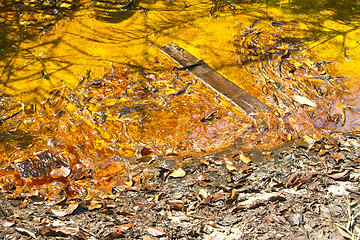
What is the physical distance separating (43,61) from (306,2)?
3147mm

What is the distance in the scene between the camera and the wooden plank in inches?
113

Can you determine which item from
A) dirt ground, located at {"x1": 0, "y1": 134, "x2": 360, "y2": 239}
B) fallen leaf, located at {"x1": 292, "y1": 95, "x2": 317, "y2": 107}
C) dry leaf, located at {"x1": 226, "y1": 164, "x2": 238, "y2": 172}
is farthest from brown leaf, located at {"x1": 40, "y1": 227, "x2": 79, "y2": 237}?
fallen leaf, located at {"x1": 292, "y1": 95, "x2": 317, "y2": 107}

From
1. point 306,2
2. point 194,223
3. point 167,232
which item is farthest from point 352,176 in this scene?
point 306,2

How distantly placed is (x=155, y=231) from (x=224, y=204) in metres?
0.48

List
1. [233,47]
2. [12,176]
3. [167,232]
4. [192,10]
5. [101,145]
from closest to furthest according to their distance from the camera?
1. [167,232]
2. [12,176]
3. [101,145]
4. [233,47]
5. [192,10]

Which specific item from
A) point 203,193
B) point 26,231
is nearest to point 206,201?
point 203,193

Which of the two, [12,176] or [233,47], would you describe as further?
[233,47]

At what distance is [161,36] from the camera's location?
3.58 m

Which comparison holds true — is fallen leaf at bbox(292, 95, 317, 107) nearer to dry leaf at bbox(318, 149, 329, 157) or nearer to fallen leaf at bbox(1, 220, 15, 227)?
dry leaf at bbox(318, 149, 329, 157)

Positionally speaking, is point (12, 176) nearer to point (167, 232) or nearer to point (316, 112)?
point (167, 232)

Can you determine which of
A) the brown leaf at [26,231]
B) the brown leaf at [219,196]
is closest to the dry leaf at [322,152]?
the brown leaf at [219,196]

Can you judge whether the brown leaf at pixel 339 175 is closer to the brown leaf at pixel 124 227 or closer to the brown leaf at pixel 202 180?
the brown leaf at pixel 202 180

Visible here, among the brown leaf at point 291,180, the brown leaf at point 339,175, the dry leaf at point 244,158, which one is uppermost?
the brown leaf at point 339,175

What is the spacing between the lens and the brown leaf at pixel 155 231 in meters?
1.85
